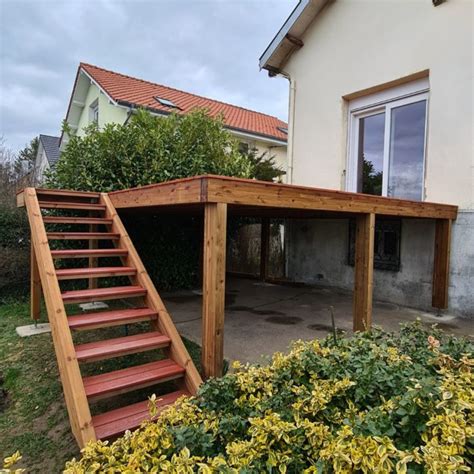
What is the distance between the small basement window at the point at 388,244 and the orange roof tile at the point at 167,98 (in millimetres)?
5177

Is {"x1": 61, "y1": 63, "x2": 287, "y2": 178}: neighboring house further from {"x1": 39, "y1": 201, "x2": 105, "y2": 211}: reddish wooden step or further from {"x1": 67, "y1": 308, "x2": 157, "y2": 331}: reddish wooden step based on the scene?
{"x1": 67, "y1": 308, "x2": 157, "y2": 331}: reddish wooden step

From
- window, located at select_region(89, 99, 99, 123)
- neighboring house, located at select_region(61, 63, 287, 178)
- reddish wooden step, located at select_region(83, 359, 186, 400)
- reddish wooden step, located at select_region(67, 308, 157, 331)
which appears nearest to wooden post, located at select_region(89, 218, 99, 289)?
reddish wooden step, located at select_region(67, 308, 157, 331)

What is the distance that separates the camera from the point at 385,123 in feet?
21.3

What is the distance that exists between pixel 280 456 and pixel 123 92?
11.8 meters

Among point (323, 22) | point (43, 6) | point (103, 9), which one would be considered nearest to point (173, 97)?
point (103, 9)

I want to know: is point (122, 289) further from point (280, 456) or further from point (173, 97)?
point (173, 97)

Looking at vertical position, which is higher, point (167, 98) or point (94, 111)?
point (167, 98)

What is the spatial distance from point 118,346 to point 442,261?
5072 millimetres

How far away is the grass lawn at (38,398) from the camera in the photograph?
253cm

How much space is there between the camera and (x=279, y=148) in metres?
14.5

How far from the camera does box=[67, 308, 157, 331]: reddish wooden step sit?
3072 millimetres

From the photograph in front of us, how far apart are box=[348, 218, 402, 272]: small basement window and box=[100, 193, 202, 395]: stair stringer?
4.50 metres

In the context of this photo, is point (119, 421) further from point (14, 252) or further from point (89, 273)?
point (14, 252)

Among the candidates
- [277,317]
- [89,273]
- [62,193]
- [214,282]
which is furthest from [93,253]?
[277,317]
